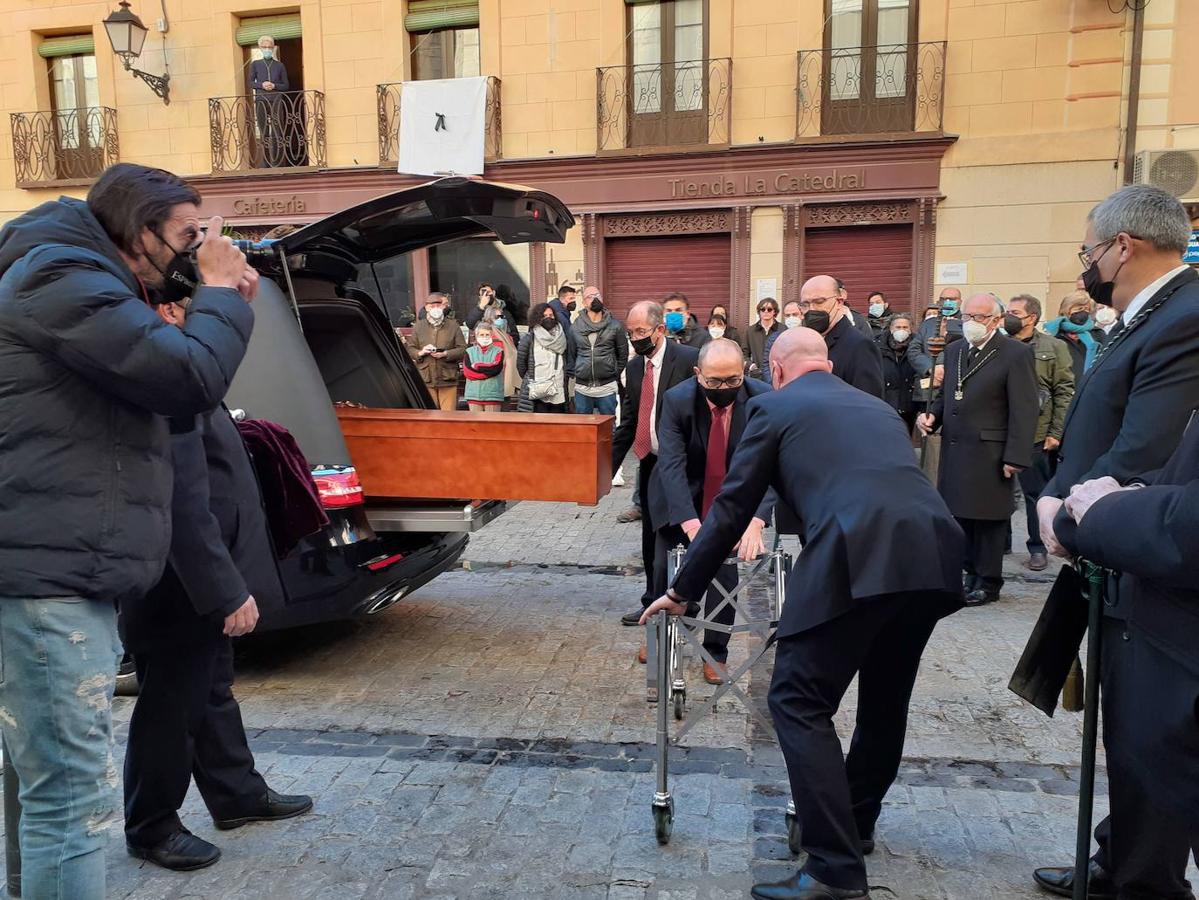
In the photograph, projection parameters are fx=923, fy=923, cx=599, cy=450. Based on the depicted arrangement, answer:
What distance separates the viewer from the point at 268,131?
16062 mm

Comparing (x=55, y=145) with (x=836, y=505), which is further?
(x=55, y=145)

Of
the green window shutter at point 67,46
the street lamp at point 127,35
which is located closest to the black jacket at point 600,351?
the street lamp at point 127,35

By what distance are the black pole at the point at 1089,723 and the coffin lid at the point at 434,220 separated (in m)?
3.04

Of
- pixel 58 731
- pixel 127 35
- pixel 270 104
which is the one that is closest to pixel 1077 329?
pixel 58 731

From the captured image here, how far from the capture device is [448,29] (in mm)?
15477

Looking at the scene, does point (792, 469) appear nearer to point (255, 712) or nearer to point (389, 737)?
point (389, 737)

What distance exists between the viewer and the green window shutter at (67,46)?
1686 centimetres

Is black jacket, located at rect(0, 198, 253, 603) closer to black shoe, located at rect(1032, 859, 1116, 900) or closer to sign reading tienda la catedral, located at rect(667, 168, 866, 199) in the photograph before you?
black shoe, located at rect(1032, 859, 1116, 900)

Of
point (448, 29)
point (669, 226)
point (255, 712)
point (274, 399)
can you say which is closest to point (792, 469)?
Answer: point (274, 399)

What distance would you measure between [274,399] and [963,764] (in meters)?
3.35

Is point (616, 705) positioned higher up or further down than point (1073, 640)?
further down

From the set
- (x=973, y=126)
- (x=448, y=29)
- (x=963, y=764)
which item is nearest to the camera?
(x=963, y=764)

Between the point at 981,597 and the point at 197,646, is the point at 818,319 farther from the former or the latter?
the point at 197,646

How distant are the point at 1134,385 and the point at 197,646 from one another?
2.96 meters
